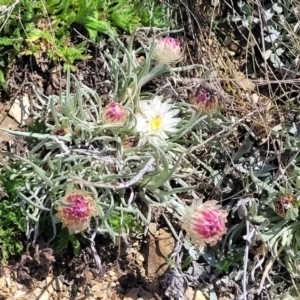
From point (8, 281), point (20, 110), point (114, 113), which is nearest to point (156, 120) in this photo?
point (114, 113)

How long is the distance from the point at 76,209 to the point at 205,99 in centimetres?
48

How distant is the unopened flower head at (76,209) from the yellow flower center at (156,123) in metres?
0.42

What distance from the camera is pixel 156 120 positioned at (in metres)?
2.15

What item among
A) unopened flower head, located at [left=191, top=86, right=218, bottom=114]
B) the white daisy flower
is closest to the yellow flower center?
the white daisy flower

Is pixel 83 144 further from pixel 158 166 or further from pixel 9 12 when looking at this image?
pixel 9 12

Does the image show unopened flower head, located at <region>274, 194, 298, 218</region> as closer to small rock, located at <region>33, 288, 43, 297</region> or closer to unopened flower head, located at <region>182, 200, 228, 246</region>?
A: unopened flower head, located at <region>182, 200, 228, 246</region>

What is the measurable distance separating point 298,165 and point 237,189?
0.22 meters

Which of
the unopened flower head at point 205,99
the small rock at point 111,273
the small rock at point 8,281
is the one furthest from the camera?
the small rock at point 111,273

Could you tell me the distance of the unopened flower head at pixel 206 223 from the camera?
182 cm

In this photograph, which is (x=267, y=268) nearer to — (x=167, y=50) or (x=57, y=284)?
(x=57, y=284)

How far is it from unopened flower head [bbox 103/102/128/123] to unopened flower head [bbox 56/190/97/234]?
0.30 metres

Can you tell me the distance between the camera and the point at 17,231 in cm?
206

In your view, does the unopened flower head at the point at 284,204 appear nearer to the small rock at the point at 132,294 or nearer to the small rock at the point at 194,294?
the small rock at the point at 194,294

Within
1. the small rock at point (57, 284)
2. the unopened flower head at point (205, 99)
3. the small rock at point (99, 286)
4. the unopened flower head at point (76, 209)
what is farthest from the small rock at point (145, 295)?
the unopened flower head at point (205, 99)
